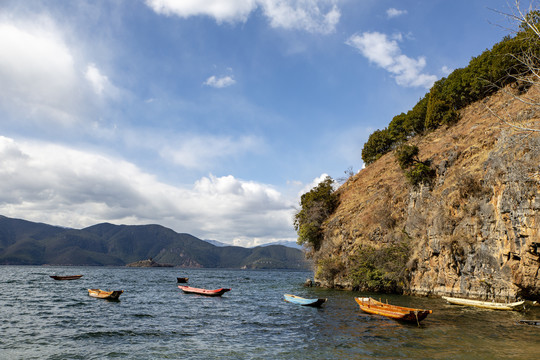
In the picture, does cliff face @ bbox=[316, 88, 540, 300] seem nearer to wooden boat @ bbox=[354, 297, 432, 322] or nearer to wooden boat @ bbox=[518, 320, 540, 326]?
wooden boat @ bbox=[518, 320, 540, 326]

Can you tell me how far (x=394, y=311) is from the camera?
1048 inches

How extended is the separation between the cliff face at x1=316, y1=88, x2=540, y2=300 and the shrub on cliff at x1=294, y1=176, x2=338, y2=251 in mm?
4485

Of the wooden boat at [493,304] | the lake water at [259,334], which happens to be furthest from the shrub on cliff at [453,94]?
the lake water at [259,334]

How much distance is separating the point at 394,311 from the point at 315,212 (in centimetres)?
4017

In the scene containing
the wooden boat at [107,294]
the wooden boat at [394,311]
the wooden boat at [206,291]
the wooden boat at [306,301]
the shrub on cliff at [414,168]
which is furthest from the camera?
the wooden boat at [206,291]

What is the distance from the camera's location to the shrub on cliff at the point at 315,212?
212 ft

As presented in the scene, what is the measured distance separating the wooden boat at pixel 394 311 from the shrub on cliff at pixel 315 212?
32857 millimetres

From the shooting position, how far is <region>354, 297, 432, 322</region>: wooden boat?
2486cm

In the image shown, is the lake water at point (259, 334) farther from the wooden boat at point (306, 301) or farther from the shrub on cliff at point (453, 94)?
the shrub on cliff at point (453, 94)

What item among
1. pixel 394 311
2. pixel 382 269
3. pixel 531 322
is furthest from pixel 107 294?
pixel 531 322

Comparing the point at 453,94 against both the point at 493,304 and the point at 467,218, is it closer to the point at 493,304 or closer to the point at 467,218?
the point at 467,218

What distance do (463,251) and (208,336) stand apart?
30.3 metres

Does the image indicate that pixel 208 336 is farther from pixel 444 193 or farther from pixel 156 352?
pixel 444 193

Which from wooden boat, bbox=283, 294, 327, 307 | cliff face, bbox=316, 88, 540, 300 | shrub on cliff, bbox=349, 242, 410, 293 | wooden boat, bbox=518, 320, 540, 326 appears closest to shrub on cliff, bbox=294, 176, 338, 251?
cliff face, bbox=316, 88, 540, 300
